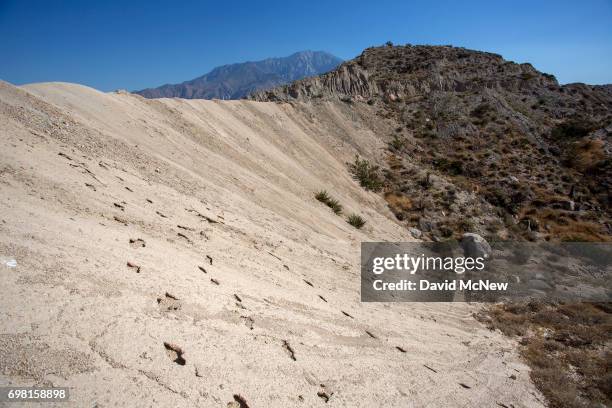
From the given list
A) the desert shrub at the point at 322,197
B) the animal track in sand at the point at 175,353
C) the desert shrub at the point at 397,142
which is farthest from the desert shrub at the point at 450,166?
the animal track in sand at the point at 175,353

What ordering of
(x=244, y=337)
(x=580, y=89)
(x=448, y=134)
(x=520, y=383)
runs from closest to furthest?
(x=244, y=337) < (x=520, y=383) < (x=448, y=134) < (x=580, y=89)

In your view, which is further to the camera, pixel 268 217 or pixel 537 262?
pixel 537 262

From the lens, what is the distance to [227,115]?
1856 centimetres

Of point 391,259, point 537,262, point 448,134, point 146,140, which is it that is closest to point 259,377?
point 391,259

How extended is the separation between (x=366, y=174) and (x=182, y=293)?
1570cm

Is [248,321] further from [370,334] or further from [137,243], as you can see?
[370,334]

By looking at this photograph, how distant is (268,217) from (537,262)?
1230 centimetres

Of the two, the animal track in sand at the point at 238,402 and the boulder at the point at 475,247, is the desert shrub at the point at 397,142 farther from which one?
the animal track in sand at the point at 238,402

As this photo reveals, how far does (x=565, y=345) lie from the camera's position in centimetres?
909

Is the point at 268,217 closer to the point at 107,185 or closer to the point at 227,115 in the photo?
the point at 107,185

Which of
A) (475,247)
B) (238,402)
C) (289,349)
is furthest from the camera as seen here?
(475,247)

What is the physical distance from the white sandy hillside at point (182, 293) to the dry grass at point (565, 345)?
53 cm

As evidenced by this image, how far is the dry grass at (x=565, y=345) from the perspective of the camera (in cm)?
714

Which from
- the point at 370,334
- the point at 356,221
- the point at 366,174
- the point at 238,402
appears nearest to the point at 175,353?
the point at 238,402
